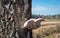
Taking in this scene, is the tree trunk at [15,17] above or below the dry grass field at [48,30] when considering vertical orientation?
above

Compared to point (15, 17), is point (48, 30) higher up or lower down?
lower down

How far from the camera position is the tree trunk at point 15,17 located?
534mm

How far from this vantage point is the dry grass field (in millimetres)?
2057

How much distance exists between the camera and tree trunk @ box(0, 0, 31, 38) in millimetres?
534

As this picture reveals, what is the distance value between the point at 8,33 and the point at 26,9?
99mm

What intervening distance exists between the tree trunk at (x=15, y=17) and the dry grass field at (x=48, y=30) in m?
1.48

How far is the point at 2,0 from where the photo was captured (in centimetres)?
54

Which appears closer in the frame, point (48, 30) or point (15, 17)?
point (15, 17)

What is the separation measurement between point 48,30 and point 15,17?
1.69 m

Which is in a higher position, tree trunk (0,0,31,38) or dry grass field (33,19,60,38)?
tree trunk (0,0,31,38)

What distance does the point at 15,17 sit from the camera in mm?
535

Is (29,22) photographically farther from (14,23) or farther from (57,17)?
(57,17)

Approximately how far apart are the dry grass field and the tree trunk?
1.48 meters

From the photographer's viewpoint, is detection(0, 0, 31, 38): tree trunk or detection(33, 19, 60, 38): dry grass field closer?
detection(0, 0, 31, 38): tree trunk
